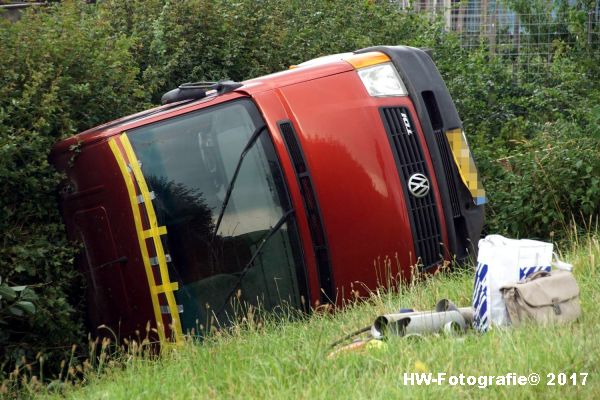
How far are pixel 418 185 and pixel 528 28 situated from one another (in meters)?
8.86

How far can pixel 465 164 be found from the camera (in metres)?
7.98

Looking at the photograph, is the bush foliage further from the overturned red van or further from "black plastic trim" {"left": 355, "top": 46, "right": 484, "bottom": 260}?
"black plastic trim" {"left": 355, "top": 46, "right": 484, "bottom": 260}

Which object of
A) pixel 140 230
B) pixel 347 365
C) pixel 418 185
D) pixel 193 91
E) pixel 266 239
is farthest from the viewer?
pixel 193 91

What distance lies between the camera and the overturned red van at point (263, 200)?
23.9 ft

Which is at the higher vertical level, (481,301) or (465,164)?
(465,164)

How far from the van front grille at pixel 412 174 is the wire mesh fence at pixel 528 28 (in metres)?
7.62

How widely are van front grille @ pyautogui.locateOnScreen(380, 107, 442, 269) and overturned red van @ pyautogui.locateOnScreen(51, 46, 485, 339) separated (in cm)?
1

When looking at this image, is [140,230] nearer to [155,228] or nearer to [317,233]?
[155,228]

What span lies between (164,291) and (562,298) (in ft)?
9.60

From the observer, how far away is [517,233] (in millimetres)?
9750

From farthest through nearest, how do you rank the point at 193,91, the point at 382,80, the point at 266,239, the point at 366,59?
the point at 193,91 < the point at 366,59 < the point at 382,80 < the point at 266,239

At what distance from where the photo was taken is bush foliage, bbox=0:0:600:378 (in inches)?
312

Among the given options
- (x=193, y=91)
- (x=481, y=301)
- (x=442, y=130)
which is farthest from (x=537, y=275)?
(x=193, y=91)

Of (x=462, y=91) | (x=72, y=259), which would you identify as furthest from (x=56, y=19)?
(x=462, y=91)
